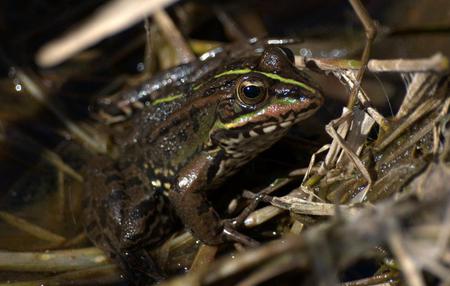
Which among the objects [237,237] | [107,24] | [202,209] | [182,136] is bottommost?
[237,237]

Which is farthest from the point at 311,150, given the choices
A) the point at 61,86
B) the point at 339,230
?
the point at 61,86

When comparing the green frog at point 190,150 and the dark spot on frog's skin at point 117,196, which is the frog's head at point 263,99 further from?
the dark spot on frog's skin at point 117,196

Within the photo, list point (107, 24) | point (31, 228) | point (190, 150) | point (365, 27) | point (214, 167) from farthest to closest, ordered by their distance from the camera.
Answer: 1. point (107, 24)
2. point (31, 228)
3. point (190, 150)
4. point (214, 167)
5. point (365, 27)

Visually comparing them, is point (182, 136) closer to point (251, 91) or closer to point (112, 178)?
point (112, 178)

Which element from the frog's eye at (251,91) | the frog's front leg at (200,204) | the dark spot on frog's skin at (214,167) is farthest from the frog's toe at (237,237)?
the frog's eye at (251,91)

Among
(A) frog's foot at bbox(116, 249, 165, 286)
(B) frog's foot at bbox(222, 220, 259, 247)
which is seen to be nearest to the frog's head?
(B) frog's foot at bbox(222, 220, 259, 247)

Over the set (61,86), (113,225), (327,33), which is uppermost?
(61,86)

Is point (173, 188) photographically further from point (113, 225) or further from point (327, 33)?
point (327, 33)

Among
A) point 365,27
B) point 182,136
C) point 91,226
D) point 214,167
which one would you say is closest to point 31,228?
point 91,226
